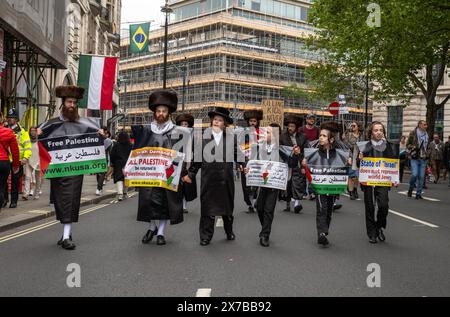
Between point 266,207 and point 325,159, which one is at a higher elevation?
point 325,159

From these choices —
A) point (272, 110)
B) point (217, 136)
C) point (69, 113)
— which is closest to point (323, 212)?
point (217, 136)

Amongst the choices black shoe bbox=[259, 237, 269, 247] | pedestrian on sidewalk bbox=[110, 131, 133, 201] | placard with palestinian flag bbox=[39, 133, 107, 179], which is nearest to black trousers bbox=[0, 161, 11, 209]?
placard with palestinian flag bbox=[39, 133, 107, 179]

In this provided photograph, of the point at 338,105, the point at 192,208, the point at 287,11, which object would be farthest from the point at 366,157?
the point at 287,11

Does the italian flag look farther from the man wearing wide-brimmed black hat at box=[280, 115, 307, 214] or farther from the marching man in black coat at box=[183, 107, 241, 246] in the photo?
the marching man in black coat at box=[183, 107, 241, 246]

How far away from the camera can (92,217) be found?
37.7 feet

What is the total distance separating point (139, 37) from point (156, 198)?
21.6 m

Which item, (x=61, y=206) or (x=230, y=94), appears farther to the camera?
(x=230, y=94)

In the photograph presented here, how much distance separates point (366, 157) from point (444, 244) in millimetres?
1590

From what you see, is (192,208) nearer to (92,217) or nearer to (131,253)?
(92,217)

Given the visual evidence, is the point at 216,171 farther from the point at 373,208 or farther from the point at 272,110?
the point at 272,110

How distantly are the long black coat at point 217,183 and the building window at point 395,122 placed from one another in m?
42.0

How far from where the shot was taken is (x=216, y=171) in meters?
8.37
